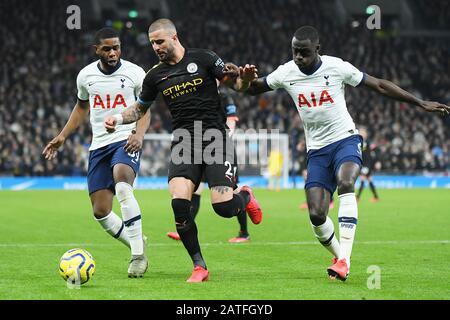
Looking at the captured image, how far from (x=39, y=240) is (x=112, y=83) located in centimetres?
465

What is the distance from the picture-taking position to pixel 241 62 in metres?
39.7

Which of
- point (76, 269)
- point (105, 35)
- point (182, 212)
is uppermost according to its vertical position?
point (105, 35)

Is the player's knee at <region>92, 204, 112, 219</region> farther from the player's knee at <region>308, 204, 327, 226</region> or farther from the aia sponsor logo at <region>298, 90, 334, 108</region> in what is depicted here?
the aia sponsor logo at <region>298, 90, 334, 108</region>

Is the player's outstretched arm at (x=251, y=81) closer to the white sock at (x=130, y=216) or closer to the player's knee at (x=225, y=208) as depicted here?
the player's knee at (x=225, y=208)

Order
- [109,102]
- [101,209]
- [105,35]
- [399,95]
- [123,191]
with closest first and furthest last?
[399,95] → [123,191] → [105,35] → [101,209] → [109,102]

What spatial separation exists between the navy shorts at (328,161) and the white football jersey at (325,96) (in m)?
0.07

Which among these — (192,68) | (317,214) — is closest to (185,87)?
(192,68)

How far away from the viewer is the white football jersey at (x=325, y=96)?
8.91m

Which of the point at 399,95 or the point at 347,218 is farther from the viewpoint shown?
the point at 399,95

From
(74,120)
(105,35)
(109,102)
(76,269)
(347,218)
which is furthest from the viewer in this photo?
(74,120)

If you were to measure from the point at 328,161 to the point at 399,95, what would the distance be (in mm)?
1012

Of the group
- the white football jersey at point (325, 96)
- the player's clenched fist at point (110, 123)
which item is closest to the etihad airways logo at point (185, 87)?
the player's clenched fist at point (110, 123)

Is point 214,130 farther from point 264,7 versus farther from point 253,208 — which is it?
point 264,7

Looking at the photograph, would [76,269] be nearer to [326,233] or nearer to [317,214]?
[317,214]
